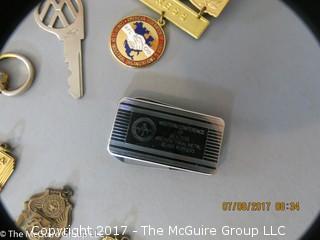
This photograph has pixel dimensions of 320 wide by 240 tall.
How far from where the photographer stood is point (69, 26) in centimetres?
88

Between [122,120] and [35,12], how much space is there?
0.30 meters

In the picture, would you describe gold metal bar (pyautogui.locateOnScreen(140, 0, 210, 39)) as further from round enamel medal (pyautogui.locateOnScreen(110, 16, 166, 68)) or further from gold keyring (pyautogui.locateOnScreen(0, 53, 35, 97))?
gold keyring (pyautogui.locateOnScreen(0, 53, 35, 97))

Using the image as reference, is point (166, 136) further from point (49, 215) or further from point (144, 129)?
point (49, 215)

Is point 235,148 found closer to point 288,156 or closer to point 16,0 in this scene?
point 288,156

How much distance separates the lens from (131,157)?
0.79 metres

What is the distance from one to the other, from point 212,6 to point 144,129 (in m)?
0.27

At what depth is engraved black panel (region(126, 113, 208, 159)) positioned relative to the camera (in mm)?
A: 794

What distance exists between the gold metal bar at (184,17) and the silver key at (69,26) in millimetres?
164

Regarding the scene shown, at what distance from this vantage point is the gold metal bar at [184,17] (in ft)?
2.82

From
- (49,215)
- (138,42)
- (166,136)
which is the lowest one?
(49,215)

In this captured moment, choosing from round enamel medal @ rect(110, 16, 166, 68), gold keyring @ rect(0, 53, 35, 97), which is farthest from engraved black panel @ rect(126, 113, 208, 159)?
gold keyring @ rect(0, 53, 35, 97)

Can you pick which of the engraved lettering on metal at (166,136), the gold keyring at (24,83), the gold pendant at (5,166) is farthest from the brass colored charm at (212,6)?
the gold pendant at (5,166)

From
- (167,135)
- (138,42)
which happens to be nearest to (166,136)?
(167,135)
